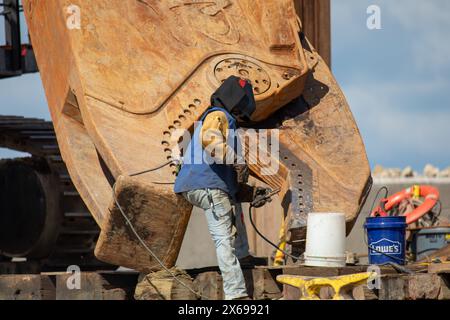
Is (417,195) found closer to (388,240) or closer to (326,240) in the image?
(388,240)

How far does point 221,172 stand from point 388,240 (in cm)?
158

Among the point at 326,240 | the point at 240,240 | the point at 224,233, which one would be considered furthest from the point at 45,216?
the point at 326,240

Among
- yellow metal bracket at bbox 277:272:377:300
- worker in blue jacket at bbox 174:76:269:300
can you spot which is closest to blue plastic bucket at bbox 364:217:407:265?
worker in blue jacket at bbox 174:76:269:300

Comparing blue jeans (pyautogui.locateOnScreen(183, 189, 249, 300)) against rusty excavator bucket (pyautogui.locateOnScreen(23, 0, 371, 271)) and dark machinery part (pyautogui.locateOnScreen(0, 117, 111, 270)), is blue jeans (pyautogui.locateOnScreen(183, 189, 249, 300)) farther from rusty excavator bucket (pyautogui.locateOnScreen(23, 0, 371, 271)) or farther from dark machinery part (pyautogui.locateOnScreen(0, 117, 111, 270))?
dark machinery part (pyautogui.locateOnScreen(0, 117, 111, 270))

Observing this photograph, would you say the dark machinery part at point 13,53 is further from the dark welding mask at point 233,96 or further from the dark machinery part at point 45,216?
the dark welding mask at point 233,96

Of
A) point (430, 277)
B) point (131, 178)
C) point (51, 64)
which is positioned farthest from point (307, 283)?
point (51, 64)

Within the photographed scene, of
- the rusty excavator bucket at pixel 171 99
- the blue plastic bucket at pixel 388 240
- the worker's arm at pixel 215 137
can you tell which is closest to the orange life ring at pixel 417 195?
the rusty excavator bucket at pixel 171 99

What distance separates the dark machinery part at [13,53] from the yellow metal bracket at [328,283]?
903cm

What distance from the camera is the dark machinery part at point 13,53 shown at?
1591 centimetres

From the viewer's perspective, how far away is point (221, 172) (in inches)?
338

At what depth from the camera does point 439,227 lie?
11.4 metres

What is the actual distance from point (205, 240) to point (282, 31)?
789 cm

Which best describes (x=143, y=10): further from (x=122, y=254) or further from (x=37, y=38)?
(x=122, y=254)

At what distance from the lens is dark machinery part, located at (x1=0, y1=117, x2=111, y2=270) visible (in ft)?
50.5
